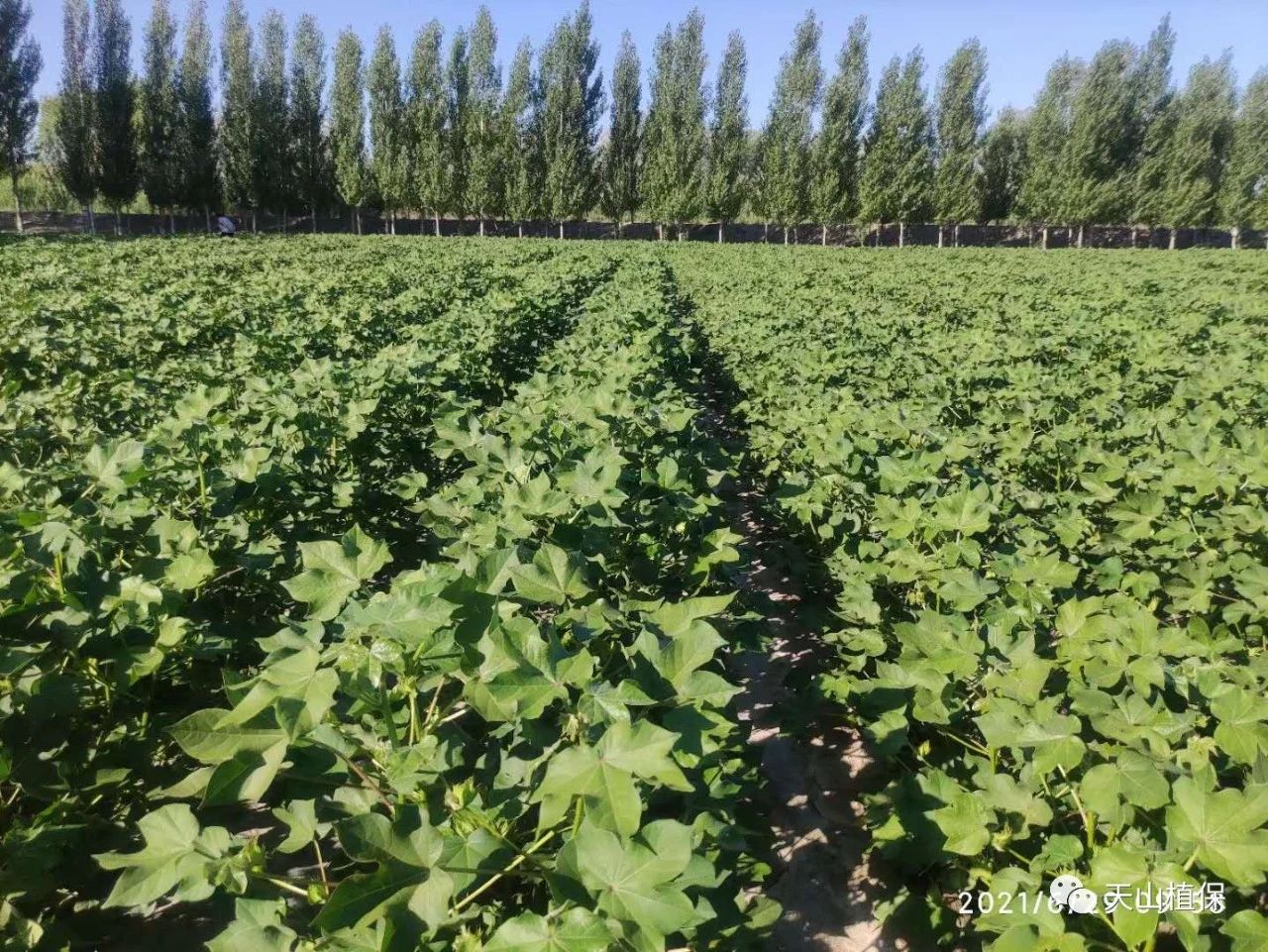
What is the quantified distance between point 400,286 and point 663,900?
40.8 feet

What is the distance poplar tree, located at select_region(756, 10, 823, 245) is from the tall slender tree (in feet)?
13.8

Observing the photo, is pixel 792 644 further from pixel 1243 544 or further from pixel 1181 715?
pixel 1181 715

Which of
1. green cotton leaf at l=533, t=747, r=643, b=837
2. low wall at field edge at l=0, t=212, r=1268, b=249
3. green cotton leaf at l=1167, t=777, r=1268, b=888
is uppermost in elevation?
low wall at field edge at l=0, t=212, r=1268, b=249

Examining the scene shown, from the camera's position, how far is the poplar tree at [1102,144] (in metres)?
43.8

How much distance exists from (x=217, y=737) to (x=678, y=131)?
5177 cm

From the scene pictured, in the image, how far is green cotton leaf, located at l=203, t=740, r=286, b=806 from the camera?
3.59 feet

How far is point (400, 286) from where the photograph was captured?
1220 centimetres

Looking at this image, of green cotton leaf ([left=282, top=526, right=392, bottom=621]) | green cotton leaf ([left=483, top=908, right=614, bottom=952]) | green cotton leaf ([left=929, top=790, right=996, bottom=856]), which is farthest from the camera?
green cotton leaf ([left=929, top=790, right=996, bottom=856])

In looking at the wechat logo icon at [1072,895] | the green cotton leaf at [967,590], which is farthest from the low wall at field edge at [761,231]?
the wechat logo icon at [1072,895]

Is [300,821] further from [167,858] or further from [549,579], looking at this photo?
[549,579]

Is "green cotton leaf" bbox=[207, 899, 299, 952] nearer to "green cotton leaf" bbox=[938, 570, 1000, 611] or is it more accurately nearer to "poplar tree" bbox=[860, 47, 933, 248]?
"green cotton leaf" bbox=[938, 570, 1000, 611]

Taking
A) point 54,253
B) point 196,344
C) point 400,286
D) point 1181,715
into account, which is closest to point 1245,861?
point 1181,715

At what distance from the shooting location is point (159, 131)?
131ft

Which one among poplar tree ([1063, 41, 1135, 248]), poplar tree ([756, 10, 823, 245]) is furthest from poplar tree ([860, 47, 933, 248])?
poplar tree ([1063, 41, 1135, 248])
